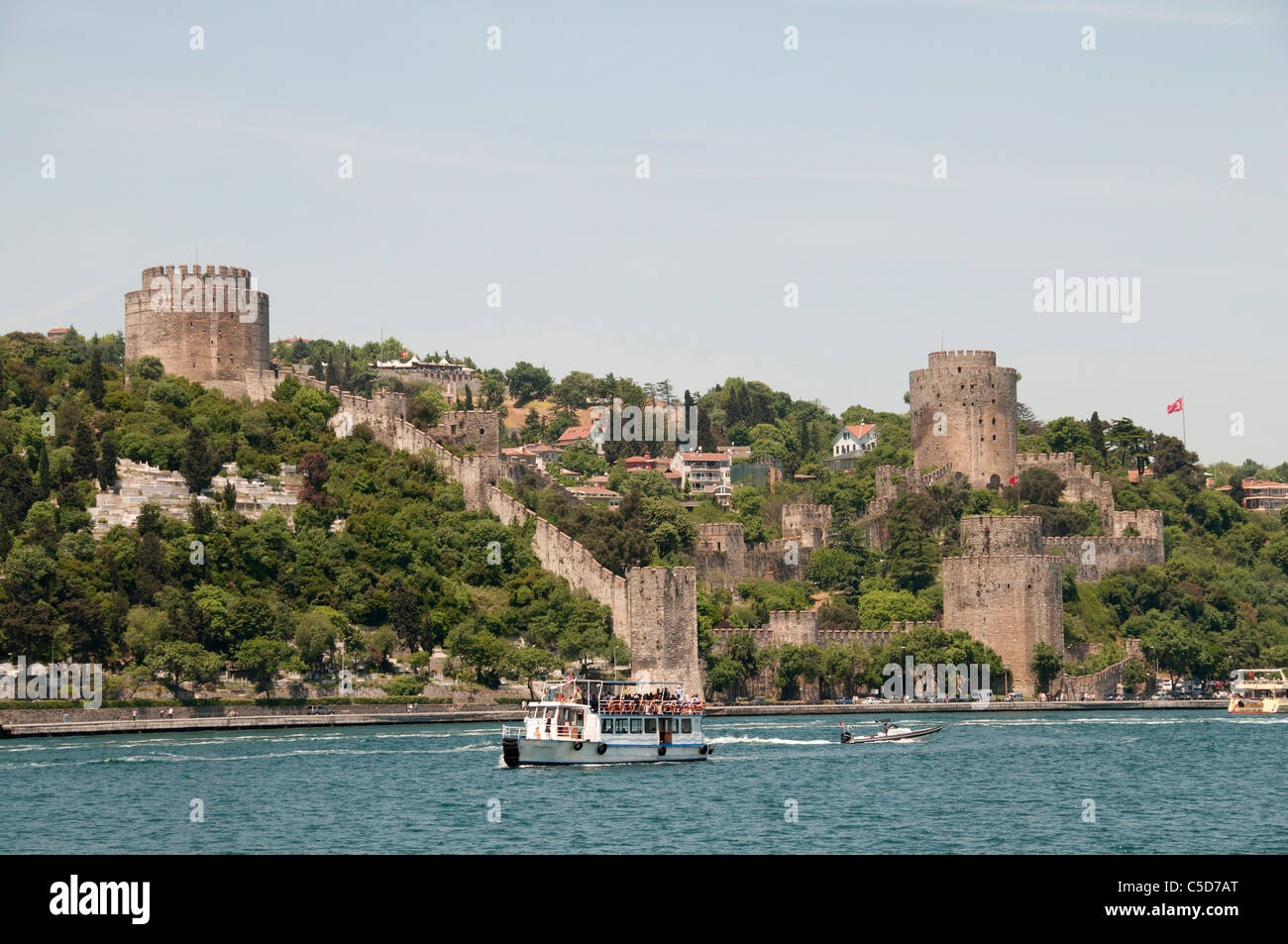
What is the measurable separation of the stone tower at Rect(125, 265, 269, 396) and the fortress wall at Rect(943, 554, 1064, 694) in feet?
119

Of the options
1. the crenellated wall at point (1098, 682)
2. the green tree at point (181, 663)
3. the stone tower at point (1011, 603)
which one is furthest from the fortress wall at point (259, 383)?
the crenellated wall at point (1098, 682)

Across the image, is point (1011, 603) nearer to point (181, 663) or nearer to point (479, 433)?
point (479, 433)

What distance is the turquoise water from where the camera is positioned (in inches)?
1260

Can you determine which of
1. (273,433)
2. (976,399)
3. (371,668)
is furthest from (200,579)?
(976,399)

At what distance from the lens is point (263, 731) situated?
2375 inches

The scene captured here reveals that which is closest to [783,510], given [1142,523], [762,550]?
[762,550]

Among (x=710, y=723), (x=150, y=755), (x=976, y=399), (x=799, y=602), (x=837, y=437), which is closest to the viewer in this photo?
(x=150, y=755)

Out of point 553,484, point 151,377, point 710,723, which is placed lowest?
point 710,723

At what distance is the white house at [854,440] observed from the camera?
4840 inches

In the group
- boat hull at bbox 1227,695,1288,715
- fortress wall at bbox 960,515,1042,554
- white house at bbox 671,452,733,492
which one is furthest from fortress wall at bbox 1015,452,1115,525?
white house at bbox 671,452,733,492
